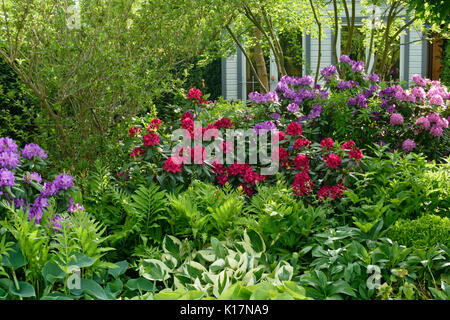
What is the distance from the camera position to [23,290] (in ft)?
6.86

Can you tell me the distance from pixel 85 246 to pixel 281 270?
961mm

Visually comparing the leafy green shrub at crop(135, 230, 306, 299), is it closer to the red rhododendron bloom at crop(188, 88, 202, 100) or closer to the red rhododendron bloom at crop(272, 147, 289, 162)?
the red rhododendron bloom at crop(272, 147, 289, 162)

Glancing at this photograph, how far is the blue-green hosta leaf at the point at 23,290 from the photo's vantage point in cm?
205

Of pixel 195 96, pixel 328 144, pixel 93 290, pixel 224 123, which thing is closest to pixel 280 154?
pixel 328 144

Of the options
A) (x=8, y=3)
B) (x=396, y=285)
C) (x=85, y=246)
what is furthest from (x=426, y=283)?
(x=8, y=3)

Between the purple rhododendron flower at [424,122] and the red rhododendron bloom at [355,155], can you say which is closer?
the red rhododendron bloom at [355,155]

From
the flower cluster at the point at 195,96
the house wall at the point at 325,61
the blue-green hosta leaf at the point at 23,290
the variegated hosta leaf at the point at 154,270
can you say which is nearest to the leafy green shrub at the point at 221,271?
the variegated hosta leaf at the point at 154,270

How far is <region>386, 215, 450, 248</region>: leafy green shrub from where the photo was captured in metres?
2.51

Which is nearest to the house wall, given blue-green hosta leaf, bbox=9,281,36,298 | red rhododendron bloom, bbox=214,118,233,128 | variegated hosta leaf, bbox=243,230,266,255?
red rhododendron bloom, bbox=214,118,233,128

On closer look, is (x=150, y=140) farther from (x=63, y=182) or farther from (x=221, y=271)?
(x=221, y=271)

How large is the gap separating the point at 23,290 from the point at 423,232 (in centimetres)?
200

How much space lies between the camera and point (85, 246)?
2293 mm

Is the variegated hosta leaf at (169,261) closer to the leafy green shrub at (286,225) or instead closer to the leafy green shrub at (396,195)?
the leafy green shrub at (286,225)
